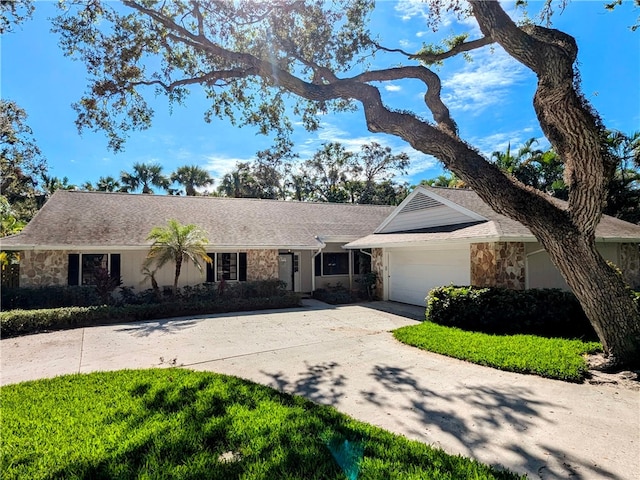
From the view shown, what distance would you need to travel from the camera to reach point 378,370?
6.28 meters

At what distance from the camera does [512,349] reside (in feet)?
23.4

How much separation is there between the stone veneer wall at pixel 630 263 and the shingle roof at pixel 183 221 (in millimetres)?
10629

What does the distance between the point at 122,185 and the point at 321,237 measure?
21.0m

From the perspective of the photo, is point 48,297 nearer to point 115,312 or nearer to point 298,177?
point 115,312

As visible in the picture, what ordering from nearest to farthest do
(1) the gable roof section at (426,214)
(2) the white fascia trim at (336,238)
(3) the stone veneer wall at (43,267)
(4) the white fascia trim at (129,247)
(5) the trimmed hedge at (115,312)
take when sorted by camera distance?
(5) the trimmed hedge at (115,312), (4) the white fascia trim at (129,247), (3) the stone veneer wall at (43,267), (1) the gable roof section at (426,214), (2) the white fascia trim at (336,238)

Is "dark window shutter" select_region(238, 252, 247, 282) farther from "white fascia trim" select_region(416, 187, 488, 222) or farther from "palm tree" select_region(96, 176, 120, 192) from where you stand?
"palm tree" select_region(96, 176, 120, 192)

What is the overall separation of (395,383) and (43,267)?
1337 centimetres

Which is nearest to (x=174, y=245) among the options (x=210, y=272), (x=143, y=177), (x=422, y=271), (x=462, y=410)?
(x=210, y=272)

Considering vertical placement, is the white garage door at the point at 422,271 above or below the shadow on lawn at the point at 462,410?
above

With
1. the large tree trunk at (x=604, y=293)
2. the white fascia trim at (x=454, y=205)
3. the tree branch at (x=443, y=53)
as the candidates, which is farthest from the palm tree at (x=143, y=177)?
the large tree trunk at (x=604, y=293)

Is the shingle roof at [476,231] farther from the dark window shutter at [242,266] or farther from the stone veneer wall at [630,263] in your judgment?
the dark window shutter at [242,266]

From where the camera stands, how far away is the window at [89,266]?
13.3 meters

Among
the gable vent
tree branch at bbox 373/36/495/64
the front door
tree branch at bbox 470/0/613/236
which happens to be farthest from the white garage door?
tree branch at bbox 373/36/495/64

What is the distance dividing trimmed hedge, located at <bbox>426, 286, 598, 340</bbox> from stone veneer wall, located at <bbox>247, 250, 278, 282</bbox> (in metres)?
8.58
